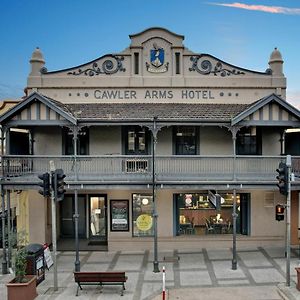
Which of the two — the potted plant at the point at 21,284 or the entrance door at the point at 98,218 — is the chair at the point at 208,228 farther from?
the potted plant at the point at 21,284

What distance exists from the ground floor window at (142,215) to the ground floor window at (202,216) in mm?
1352

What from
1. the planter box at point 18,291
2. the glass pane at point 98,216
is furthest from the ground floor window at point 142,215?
the planter box at point 18,291

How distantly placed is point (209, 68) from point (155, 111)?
3.78 m

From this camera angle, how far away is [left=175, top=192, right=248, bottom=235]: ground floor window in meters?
17.9

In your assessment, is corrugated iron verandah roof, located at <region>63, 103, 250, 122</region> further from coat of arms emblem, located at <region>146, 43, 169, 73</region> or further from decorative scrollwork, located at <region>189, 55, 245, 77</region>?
coat of arms emblem, located at <region>146, 43, 169, 73</region>

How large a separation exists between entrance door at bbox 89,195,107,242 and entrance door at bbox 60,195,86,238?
0.48 m

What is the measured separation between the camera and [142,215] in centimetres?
1778

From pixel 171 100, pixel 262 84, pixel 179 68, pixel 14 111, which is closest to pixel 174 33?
pixel 179 68

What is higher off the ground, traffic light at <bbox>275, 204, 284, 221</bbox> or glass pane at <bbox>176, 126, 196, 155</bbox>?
glass pane at <bbox>176, 126, 196, 155</bbox>

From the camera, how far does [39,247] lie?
13.6 metres

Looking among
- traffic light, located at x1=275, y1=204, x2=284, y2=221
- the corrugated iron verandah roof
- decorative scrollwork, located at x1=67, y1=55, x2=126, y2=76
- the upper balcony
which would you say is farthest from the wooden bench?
decorative scrollwork, located at x1=67, y1=55, x2=126, y2=76

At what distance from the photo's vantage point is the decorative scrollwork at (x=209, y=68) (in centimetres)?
1825

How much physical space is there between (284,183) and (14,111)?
1075cm

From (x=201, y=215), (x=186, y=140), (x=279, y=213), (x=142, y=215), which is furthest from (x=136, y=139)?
(x=279, y=213)
